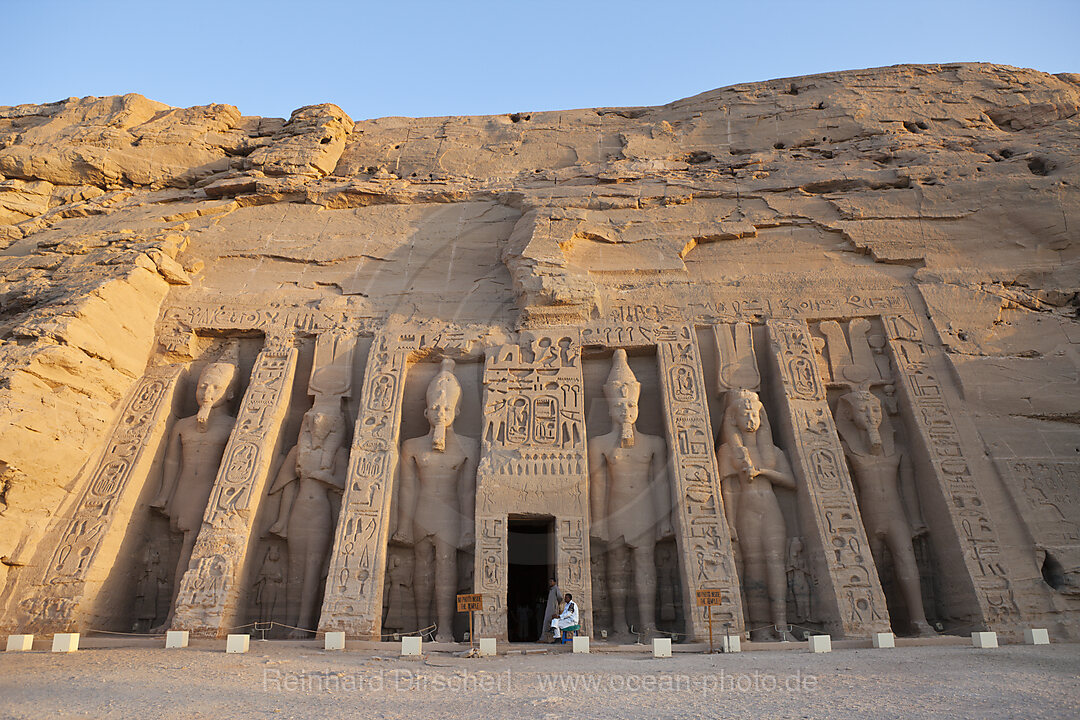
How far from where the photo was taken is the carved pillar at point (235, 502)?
729 cm

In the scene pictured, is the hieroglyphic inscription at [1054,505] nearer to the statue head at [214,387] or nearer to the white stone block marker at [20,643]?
the statue head at [214,387]

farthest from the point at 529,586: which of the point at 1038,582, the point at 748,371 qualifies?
the point at 1038,582

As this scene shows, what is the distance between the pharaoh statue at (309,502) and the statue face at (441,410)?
110 centimetres

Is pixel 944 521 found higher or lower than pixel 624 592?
higher

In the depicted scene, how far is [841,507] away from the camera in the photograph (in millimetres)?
7672

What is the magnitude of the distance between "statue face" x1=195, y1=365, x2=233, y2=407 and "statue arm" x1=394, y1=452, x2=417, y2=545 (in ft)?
7.90

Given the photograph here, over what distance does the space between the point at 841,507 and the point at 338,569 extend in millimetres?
5083

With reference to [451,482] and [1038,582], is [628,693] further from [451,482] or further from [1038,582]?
[1038,582]

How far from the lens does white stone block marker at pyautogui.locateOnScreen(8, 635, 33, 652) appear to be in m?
6.31

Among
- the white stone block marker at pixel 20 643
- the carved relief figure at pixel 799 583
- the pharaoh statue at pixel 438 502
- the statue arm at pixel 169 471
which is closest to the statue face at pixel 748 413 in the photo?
the carved relief figure at pixel 799 583

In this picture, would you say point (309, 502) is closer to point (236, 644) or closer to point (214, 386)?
point (214, 386)

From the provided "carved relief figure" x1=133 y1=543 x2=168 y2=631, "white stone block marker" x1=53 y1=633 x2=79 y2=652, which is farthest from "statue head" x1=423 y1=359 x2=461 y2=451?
"white stone block marker" x1=53 y1=633 x2=79 y2=652

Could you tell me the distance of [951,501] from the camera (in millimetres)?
7617

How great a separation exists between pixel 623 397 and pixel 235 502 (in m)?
4.34
